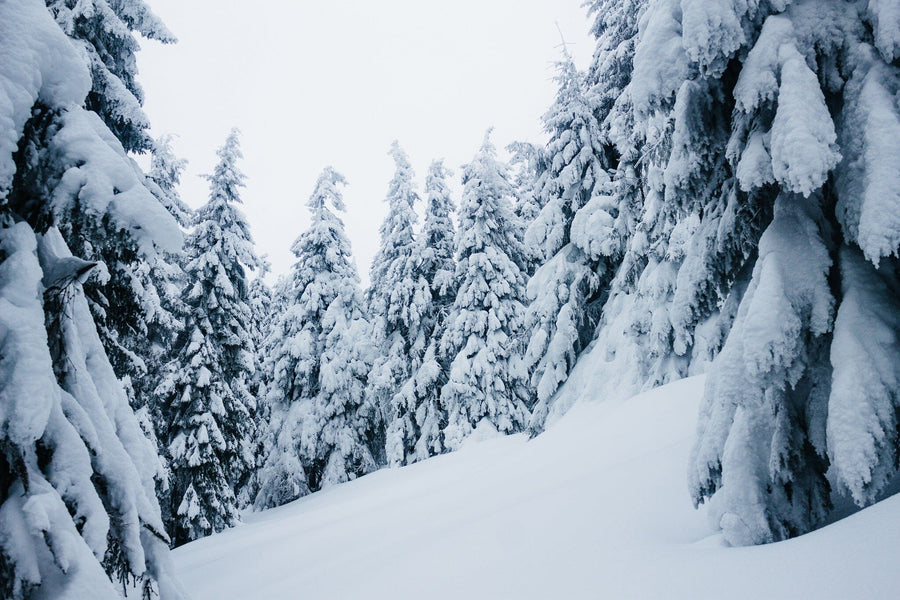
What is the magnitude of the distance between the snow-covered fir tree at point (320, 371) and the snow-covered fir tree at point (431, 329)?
1989mm

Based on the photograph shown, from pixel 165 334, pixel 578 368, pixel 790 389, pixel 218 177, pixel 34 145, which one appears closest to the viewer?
pixel 34 145

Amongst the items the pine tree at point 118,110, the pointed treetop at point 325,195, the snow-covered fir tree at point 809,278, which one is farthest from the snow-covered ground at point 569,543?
the pointed treetop at point 325,195

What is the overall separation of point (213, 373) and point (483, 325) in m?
9.44

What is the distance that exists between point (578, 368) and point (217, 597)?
939 cm

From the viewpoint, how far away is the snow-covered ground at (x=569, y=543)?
2486 millimetres

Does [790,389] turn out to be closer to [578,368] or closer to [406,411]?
[578,368]

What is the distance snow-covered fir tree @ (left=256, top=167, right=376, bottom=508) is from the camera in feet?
66.3

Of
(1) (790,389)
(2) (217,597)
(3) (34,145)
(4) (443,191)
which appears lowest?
(2) (217,597)

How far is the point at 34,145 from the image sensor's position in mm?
2309

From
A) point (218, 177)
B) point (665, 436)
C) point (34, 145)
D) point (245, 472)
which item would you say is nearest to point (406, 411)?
point (245, 472)

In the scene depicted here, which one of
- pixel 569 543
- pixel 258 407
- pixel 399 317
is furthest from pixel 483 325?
pixel 569 543

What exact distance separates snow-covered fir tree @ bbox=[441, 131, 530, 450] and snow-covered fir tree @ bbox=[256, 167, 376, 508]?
4.02 metres

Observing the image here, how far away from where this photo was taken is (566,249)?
13.5m

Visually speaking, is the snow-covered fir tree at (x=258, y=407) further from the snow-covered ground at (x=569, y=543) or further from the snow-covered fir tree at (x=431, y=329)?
the snow-covered ground at (x=569, y=543)
